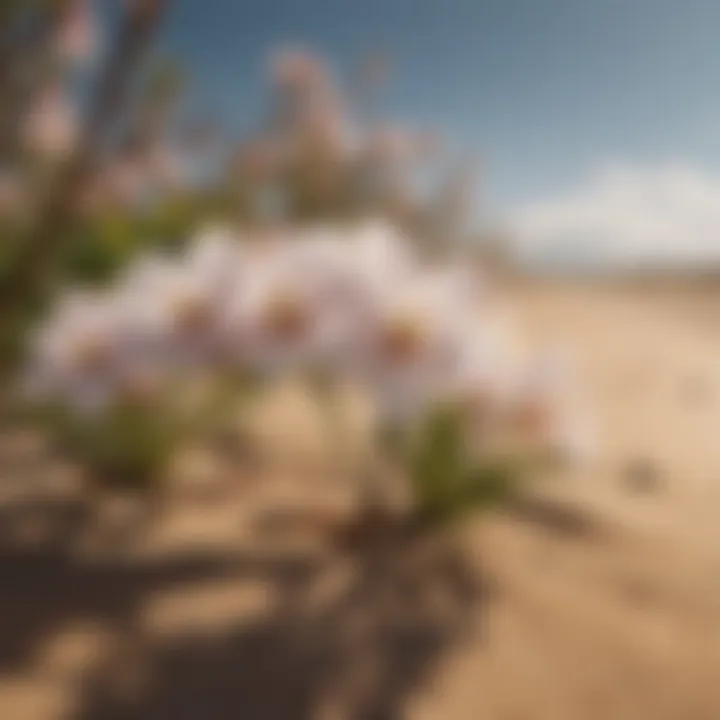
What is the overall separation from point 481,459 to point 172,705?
0.54 m

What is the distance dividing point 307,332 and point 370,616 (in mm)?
343

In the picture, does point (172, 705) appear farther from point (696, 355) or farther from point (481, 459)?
point (696, 355)

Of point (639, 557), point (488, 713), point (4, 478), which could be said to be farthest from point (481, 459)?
point (4, 478)

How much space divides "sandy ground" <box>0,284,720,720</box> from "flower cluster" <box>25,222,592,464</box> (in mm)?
222

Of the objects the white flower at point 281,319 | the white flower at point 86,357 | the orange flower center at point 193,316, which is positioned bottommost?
the white flower at point 281,319

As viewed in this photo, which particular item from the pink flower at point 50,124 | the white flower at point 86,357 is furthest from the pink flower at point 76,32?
the white flower at point 86,357

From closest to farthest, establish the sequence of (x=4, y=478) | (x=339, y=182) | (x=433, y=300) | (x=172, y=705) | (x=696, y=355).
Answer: (x=172, y=705), (x=433, y=300), (x=4, y=478), (x=339, y=182), (x=696, y=355)

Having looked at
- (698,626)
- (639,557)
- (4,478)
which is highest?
(4,478)

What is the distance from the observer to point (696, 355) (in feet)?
10.9

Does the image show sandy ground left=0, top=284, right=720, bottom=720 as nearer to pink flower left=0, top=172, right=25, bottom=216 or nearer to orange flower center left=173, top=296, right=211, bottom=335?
orange flower center left=173, top=296, right=211, bottom=335

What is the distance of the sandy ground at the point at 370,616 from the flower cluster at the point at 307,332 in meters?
0.22

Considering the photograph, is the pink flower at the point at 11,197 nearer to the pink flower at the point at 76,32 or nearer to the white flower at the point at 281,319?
the pink flower at the point at 76,32

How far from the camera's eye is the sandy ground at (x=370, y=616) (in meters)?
0.86

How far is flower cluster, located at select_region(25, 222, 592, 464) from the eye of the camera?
0.95 meters
